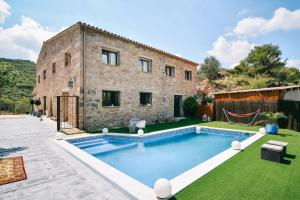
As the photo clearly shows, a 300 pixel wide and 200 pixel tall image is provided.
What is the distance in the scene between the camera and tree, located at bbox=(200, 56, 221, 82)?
1382 inches

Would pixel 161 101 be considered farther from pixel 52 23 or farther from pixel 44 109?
pixel 44 109

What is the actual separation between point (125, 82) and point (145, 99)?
2742mm

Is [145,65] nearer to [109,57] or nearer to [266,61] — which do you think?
[109,57]

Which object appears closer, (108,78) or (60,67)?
(108,78)

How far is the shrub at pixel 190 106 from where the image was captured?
17578 millimetres

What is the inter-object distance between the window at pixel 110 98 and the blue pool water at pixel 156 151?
303 cm

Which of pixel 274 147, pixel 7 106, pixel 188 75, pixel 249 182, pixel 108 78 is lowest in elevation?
pixel 249 182

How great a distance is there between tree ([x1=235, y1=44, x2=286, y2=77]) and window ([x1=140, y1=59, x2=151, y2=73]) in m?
23.8

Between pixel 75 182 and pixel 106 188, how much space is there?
808 mm

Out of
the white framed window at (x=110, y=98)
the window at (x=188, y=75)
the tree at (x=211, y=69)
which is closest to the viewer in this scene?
the white framed window at (x=110, y=98)

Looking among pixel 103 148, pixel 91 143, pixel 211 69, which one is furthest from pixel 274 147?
pixel 211 69

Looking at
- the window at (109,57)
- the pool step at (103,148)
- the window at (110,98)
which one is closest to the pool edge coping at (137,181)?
the pool step at (103,148)

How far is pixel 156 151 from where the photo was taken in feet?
26.7

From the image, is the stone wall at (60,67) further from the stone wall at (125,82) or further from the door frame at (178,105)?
the door frame at (178,105)
